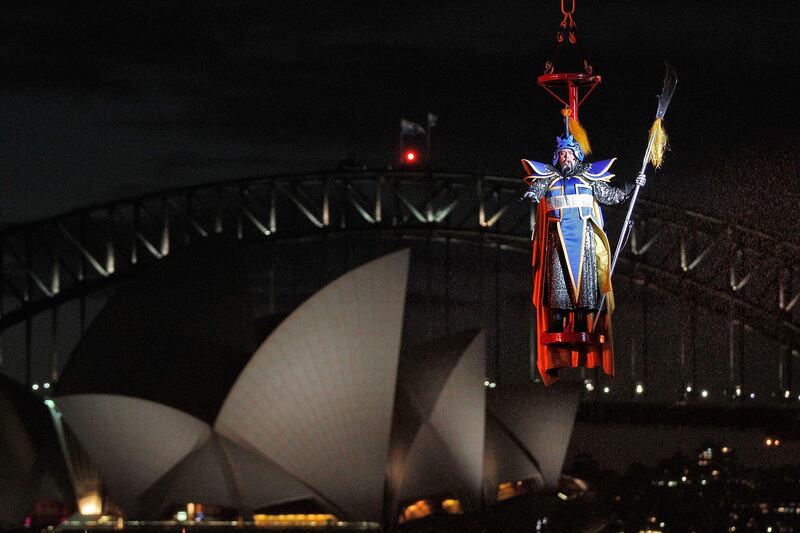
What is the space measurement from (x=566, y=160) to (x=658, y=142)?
1.00 m

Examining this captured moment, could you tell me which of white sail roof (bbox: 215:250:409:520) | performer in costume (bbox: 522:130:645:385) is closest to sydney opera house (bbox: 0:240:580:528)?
white sail roof (bbox: 215:250:409:520)

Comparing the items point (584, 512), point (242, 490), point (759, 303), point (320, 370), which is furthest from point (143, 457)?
point (759, 303)

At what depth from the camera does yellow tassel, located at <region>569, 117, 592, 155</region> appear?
58.3 feet

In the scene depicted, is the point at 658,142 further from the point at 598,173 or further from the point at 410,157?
the point at 410,157

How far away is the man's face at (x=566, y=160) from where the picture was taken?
1775 centimetres

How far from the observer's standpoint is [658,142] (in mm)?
17281

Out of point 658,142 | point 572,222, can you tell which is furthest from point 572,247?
point 658,142

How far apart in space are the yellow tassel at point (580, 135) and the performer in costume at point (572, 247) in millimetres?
54

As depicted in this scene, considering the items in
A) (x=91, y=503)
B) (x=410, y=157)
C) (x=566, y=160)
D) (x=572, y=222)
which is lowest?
(x=91, y=503)

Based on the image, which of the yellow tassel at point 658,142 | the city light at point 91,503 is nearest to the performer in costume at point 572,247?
the yellow tassel at point 658,142

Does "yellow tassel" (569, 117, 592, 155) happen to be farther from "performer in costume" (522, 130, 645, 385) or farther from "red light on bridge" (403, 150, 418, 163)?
"red light on bridge" (403, 150, 418, 163)

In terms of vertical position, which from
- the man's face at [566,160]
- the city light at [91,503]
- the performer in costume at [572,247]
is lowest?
the city light at [91,503]

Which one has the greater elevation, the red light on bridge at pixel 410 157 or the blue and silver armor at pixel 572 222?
the red light on bridge at pixel 410 157

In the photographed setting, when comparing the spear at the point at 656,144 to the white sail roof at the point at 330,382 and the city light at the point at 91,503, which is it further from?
the city light at the point at 91,503
